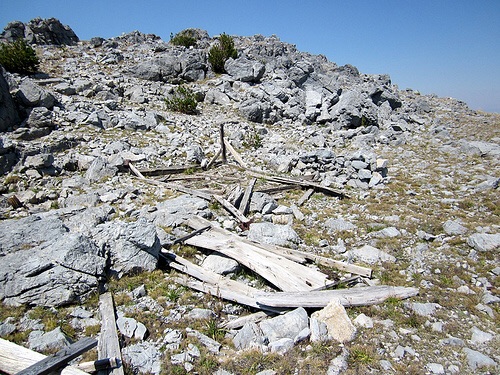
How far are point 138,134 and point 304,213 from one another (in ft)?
37.4

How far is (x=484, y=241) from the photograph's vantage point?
23.2 ft

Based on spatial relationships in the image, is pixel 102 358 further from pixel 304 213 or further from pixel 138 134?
pixel 138 134

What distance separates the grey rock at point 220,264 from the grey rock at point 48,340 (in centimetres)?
299

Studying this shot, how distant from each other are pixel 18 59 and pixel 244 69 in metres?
17.7

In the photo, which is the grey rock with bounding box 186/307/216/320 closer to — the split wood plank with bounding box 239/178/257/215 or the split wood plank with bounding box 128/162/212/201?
the split wood plank with bounding box 239/178/257/215

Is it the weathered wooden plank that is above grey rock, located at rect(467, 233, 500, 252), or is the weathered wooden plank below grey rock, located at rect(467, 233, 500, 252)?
below

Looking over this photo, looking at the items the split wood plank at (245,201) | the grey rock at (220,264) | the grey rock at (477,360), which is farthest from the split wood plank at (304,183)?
the grey rock at (477,360)

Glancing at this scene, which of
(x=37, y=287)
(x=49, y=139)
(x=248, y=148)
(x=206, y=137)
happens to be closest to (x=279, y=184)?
(x=248, y=148)

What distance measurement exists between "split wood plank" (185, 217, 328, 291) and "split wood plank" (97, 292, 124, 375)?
2530mm

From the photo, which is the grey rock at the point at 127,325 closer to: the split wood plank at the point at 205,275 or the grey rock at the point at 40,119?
the split wood plank at the point at 205,275

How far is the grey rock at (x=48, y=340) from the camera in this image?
14.4 feet

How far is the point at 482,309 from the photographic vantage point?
5.23 meters

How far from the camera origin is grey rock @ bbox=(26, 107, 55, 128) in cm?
1468

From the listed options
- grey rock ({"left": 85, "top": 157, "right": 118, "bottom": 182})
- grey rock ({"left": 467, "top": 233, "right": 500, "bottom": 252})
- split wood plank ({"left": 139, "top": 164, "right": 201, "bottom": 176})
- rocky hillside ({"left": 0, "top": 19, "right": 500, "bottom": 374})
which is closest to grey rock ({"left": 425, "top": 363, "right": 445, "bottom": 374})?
rocky hillside ({"left": 0, "top": 19, "right": 500, "bottom": 374})
